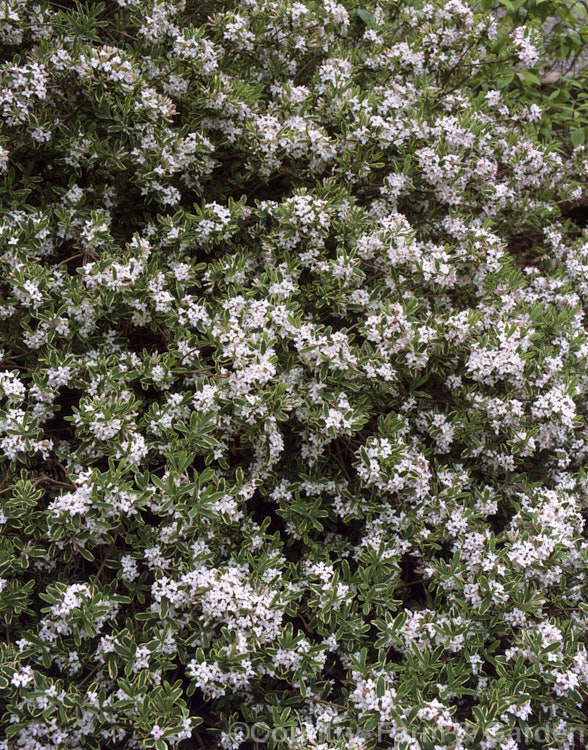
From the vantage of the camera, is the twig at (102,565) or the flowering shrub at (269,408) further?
the twig at (102,565)

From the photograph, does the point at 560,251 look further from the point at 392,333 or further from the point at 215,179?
the point at 215,179

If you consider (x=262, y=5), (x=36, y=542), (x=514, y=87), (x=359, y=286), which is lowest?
(x=36, y=542)

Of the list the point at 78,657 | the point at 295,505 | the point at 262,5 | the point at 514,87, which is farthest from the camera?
the point at 514,87

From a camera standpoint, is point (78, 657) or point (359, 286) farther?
point (359, 286)

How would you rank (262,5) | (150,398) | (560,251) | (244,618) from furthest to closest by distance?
1. (560,251)
2. (262,5)
3. (150,398)
4. (244,618)

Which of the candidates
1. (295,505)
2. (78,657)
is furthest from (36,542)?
(295,505)

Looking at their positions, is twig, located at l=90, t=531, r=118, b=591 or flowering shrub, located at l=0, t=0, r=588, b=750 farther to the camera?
twig, located at l=90, t=531, r=118, b=591

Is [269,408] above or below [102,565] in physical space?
above

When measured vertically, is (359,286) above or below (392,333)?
above
